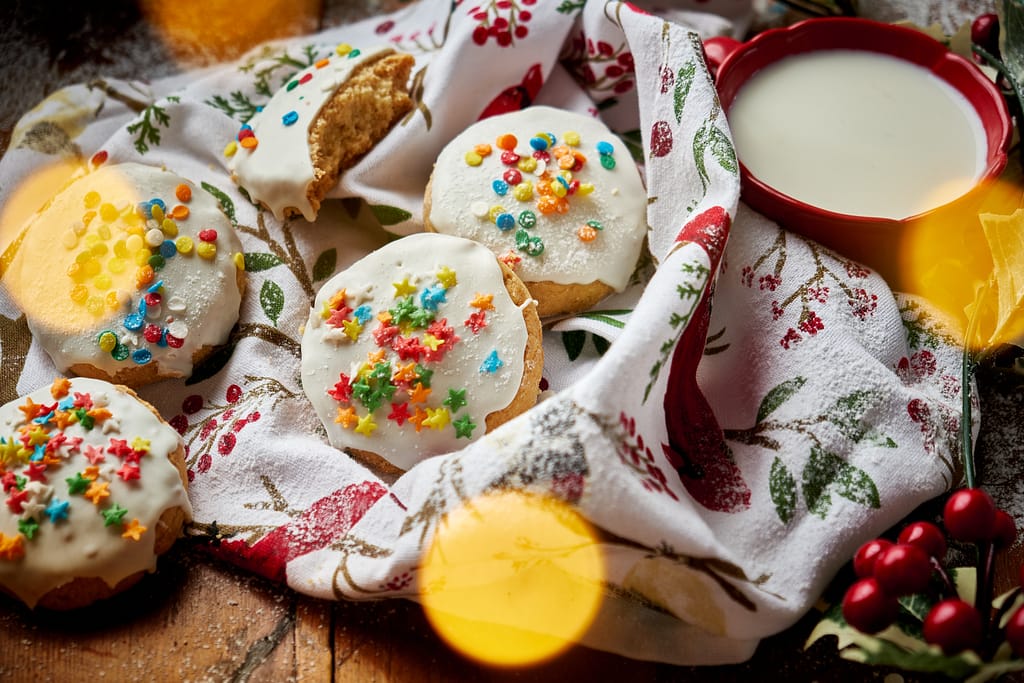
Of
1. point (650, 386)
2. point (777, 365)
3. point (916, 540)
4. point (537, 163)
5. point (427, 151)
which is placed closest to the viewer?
point (916, 540)

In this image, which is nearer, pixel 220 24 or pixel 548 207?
pixel 548 207

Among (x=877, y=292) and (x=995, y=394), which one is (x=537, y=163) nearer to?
(x=877, y=292)

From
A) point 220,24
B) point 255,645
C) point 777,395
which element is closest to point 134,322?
point 255,645

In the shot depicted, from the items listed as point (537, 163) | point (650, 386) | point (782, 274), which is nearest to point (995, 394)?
point (782, 274)

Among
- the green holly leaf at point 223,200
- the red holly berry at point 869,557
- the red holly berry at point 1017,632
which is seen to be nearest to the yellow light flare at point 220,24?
the green holly leaf at point 223,200

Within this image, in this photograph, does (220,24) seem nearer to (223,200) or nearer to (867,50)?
(223,200)

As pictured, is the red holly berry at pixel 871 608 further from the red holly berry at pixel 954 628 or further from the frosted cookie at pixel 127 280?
the frosted cookie at pixel 127 280
